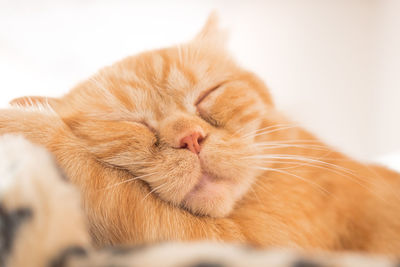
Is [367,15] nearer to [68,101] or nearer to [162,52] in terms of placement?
[162,52]

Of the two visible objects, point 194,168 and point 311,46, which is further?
point 311,46

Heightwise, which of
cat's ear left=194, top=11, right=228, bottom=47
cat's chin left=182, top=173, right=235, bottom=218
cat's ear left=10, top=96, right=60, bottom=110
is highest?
cat's ear left=194, top=11, right=228, bottom=47

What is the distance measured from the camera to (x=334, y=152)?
0.97 metres

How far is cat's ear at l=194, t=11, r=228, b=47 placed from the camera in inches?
46.4

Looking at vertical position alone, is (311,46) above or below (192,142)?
above

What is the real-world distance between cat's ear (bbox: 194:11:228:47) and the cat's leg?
78cm

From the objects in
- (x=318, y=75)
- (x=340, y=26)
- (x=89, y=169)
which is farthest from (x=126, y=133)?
(x=340, y=26)

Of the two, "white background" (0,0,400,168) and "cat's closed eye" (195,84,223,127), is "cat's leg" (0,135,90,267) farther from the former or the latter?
"white background" (0,0,400,168)

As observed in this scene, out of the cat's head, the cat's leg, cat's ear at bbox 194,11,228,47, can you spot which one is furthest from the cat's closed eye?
the cat's leg

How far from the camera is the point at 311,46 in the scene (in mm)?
2164

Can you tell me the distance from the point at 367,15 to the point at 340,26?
0.56 feet

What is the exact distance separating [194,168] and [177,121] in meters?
0.13

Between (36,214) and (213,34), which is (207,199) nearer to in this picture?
(36,214)

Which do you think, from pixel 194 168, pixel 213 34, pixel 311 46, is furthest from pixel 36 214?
pixel 311 46
